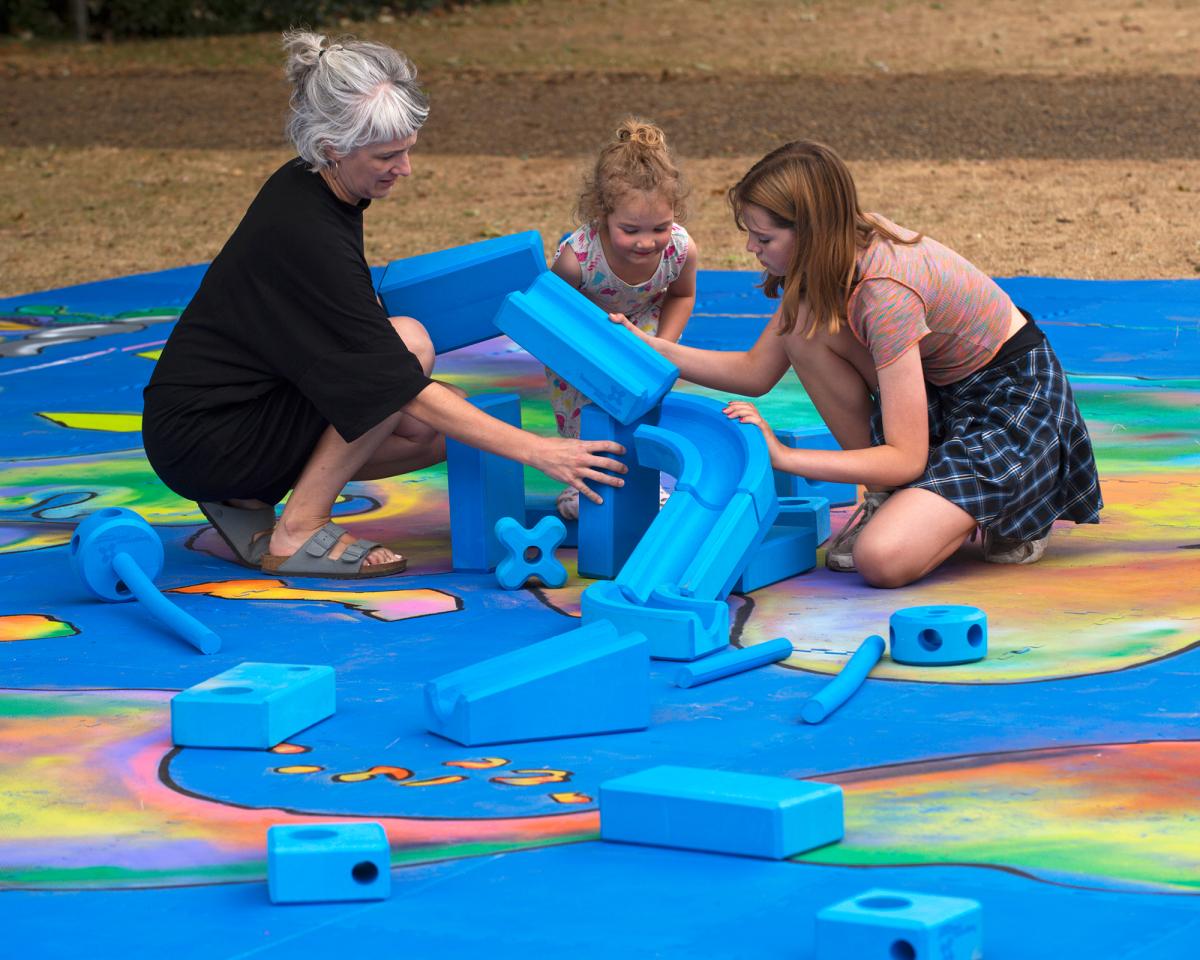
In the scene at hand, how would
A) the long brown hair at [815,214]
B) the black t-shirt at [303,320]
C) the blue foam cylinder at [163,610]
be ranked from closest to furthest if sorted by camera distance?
the blue foam cylinder at [163,610] → the long brown hair at [815,214] → the black t-shirt at [303,320]

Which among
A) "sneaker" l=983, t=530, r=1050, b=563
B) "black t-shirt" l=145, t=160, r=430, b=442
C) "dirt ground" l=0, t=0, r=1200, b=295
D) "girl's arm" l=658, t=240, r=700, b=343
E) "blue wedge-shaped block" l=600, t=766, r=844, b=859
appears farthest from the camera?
"dirt ground" l=0, t=0, r=1200, b=295

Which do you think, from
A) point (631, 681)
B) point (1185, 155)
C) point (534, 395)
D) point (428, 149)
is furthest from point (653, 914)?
point (428, 149)

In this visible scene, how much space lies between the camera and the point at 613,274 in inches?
175

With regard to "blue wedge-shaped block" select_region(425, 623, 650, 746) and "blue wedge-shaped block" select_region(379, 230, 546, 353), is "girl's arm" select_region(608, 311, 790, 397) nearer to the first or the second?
"blue wedge-shaped block" select_region(379, 230, 546, 353)

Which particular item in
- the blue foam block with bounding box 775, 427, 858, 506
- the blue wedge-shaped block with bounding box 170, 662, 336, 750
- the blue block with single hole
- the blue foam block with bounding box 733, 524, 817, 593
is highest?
the blue foam block with bounding box 775, 427, 858, 506

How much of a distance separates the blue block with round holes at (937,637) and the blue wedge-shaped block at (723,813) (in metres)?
0.74

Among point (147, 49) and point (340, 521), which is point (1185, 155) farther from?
point (147, 49)

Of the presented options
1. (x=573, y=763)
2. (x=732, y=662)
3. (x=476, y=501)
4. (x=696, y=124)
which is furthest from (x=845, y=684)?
(x=696, y=124)

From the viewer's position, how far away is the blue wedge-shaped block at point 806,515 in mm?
4035

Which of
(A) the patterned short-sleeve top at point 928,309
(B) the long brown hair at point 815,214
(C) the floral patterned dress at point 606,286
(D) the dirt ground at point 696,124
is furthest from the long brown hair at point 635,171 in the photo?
(D) the dirt ground at point 696,124

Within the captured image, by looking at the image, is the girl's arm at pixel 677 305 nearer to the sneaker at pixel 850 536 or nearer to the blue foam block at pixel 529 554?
the sneaker at pixel 850 536

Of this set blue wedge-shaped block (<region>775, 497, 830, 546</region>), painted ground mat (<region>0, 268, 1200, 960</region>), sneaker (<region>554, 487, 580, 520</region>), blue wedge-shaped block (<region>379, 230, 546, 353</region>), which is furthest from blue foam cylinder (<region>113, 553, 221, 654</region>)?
blue wedge-shaped block (<region>775, 497, 830, 546</region>)

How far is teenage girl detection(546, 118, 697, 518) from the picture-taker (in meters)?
4.14

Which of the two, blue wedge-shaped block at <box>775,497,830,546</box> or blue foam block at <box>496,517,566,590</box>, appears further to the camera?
blue wedge-shaped block at <box>775,497,830,546</box>
